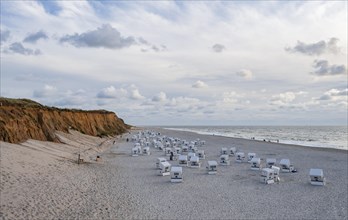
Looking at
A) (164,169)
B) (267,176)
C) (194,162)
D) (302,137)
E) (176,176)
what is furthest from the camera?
(302,137)

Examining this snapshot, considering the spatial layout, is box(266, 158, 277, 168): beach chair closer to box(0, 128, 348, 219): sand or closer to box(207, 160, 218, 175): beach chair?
box(0, 128, 348, 219): sand

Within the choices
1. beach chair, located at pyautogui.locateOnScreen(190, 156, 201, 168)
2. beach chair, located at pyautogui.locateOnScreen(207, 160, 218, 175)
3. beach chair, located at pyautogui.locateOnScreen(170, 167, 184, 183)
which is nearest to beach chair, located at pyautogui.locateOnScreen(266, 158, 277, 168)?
beach chair, located at pyautogui.locateOnScreen(207, 160, 218, 175)

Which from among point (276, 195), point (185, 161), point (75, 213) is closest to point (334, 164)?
point (185, 161)

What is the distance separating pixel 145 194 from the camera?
15.4 metres

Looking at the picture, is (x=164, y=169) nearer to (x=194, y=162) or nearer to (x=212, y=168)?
(x=212, y=168)

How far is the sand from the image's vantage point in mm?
12055

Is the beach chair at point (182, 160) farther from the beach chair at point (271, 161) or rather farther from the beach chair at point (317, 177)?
the beach chair at point (317, 177)

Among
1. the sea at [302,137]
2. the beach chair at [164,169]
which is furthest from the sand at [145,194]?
the sea at [302,137]

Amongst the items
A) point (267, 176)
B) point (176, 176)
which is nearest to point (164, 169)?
point (176, 176)

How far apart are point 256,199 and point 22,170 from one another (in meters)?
9.86

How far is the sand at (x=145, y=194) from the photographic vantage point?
12.1 m

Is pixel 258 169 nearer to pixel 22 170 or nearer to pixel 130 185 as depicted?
pixel 130 185

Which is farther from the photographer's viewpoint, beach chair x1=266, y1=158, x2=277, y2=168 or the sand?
beach chair x1=266, y1=158, x2=277, y2=168

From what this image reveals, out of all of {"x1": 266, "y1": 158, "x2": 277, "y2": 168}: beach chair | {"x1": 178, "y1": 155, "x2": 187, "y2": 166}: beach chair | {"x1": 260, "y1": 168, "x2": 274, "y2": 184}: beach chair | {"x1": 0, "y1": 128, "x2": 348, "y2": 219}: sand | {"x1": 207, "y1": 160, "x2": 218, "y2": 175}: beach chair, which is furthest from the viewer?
{"x1": 178, "y1": 155, "x2": 187, "y2": 166}: beach chair
